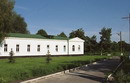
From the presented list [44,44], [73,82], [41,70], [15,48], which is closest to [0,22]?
[15,48]

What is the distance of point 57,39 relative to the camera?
45.6m

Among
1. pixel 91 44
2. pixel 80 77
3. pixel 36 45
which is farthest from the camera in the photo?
pixel 91 44

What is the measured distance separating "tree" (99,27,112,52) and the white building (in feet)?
35.3

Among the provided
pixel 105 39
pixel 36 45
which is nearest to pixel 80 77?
pixel 36 45

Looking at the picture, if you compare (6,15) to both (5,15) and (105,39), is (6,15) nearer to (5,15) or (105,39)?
(5,15)

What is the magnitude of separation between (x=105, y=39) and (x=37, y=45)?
84.2 feet

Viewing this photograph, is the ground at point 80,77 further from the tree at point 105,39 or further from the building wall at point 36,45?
the tree at point 105,39

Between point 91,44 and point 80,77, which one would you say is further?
point 91,44

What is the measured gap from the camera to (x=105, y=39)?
5975cm

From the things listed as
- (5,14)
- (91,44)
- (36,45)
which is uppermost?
(5,14)

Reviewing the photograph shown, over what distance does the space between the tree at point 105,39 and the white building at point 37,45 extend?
423 inches

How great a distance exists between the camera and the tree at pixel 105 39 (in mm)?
58875

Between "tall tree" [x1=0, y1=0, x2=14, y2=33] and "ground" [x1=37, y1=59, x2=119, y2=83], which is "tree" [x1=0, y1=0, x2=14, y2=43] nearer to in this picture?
"tall tree" [x1=0, y1=0, x2=14, y2=33]

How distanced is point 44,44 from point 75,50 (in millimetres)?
10147
